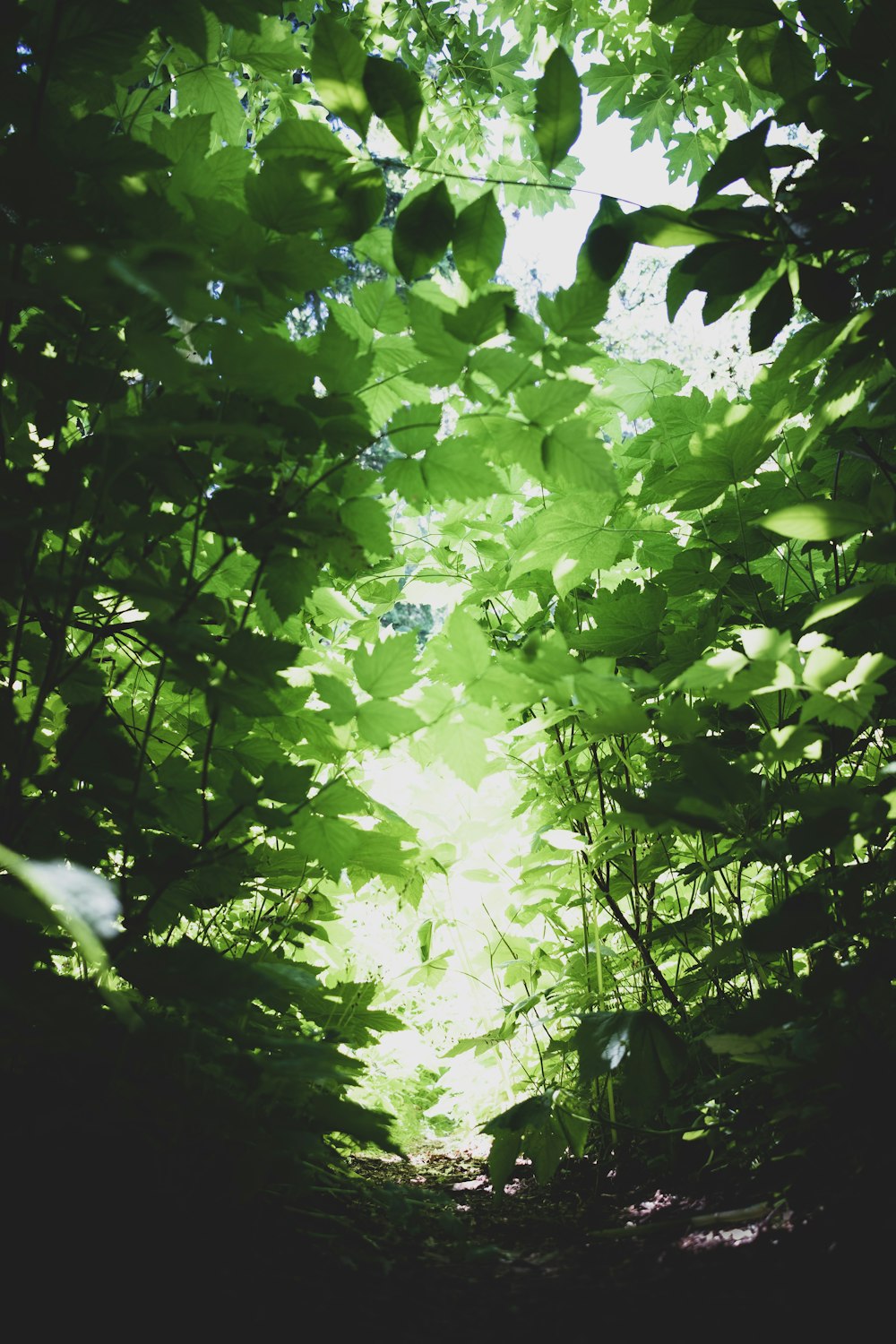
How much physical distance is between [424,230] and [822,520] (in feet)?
1.94

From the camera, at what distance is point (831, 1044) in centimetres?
84

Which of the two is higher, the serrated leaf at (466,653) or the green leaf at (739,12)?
the green leaf at (739,12)

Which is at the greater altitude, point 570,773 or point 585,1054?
point 570,773

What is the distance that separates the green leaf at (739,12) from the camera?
0.99 m

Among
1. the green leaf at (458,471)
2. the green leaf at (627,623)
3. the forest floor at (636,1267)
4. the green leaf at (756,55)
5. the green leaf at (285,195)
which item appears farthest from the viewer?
the green leaf at (627,623)

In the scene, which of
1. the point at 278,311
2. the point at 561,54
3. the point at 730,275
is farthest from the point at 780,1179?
the point at 561,54

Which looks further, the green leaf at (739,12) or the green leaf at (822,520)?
the green leaf at (739,12)

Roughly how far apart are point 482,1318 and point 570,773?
42.0 inches

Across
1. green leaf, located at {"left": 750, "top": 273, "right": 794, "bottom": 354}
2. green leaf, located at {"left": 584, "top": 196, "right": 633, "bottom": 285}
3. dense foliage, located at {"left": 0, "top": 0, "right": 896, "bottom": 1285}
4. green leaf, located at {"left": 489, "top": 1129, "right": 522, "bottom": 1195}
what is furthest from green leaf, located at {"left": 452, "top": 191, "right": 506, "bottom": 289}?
green leaf, located at {"left": 489, "top": 1129, "right": 522, "bottom": 1195}

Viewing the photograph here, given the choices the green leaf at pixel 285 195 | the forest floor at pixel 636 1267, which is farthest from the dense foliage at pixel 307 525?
the forest floor at pixel 636 1267

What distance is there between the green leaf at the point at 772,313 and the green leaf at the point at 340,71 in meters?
0.55

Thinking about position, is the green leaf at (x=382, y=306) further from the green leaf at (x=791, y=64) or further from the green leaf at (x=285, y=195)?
the green leaf at (x=791, y=64)

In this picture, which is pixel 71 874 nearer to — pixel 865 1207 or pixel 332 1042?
pixel 332 1042

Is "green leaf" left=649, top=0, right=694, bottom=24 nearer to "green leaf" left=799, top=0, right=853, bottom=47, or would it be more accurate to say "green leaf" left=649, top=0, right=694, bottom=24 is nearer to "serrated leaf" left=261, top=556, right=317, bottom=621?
"green leaf" left=799, top=0, right=853, bottom=47
